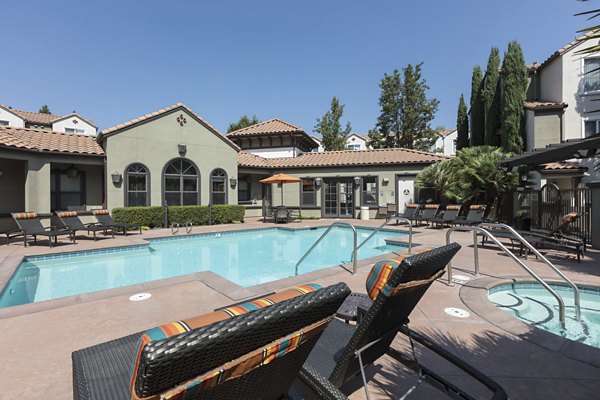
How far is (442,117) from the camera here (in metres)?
36.1

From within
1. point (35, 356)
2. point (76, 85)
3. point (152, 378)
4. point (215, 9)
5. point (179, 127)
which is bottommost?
point (35, 356)

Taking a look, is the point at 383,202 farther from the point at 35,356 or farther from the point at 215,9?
the point at 35,356

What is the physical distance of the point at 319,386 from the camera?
170cm

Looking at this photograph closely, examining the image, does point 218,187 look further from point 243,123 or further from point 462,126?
point 243,123

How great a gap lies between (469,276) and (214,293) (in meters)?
4.76

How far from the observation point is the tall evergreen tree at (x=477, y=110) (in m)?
21.7

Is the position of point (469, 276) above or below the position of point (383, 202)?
below

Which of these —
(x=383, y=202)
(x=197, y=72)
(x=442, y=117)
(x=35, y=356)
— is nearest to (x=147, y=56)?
(x=197, y=72)

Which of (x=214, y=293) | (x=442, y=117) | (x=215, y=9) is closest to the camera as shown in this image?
(x=214, y=293)

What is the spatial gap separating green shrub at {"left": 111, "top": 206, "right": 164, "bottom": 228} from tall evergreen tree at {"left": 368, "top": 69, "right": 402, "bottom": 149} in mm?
29247

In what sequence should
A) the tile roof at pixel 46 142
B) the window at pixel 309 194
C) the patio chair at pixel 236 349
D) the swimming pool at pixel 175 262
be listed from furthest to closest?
the window at pixel 309 194 < the tile roof at pixel 46 142 < the swimming pool at pixel 175 262 < the patio chair at pixel 236 349

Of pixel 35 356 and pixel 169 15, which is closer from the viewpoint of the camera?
pixel 35 356

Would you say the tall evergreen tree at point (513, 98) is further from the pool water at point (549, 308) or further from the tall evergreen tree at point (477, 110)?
the pool water at point (549, 308)

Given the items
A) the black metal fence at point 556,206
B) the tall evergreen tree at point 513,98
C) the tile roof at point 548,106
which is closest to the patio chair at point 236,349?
the black metal fence at point 556,206
